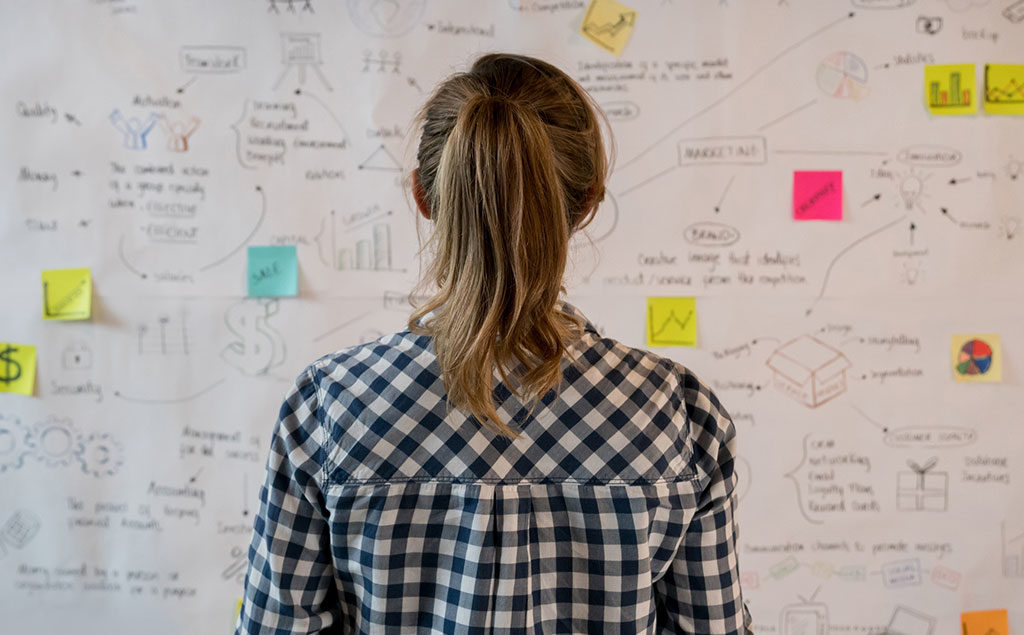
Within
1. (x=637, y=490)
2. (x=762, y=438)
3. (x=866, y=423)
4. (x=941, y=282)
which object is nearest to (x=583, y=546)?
(x=637, y=490)

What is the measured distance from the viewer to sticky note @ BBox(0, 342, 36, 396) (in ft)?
5.01

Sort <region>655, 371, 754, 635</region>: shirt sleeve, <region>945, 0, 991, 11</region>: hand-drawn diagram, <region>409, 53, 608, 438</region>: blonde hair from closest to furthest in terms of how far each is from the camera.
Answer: <region>409, 53, 608, 438</region>: blonde hair < <region>655, 371, 754, 635</region>: shirt sleeve < <region>945, 0, 991, 11</region>: hand-drawn diagram

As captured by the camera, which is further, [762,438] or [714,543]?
[762,438]

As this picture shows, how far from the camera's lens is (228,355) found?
1.51 m

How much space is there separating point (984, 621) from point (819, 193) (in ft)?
3.02

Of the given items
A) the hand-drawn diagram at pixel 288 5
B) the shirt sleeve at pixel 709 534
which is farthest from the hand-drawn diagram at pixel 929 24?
the hand-drawn diagram at pixel 288 5

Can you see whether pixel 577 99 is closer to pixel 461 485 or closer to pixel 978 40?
pixel 461 485

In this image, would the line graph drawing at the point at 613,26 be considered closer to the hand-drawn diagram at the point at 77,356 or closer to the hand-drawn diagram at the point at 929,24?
the hand-drawn diagram at the point at 929,24

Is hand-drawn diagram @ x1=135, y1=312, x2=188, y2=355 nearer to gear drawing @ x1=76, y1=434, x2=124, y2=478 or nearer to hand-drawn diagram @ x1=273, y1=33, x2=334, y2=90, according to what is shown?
gear drawing @ x1=76, y1=434, x2=124, y2=478

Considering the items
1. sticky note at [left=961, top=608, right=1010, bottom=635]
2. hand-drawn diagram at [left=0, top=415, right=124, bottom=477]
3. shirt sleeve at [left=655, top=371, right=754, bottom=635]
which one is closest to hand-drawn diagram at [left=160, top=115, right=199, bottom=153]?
hand-drawn diagram at [left=0, top=415, right=124, bottom=477]

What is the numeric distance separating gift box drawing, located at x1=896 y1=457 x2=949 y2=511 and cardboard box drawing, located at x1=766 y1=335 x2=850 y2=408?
217 mm

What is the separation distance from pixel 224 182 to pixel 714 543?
118 cm

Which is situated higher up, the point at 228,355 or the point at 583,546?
the point at 228,355

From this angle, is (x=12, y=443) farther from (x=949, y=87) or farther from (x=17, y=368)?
(x=949, y=87)
